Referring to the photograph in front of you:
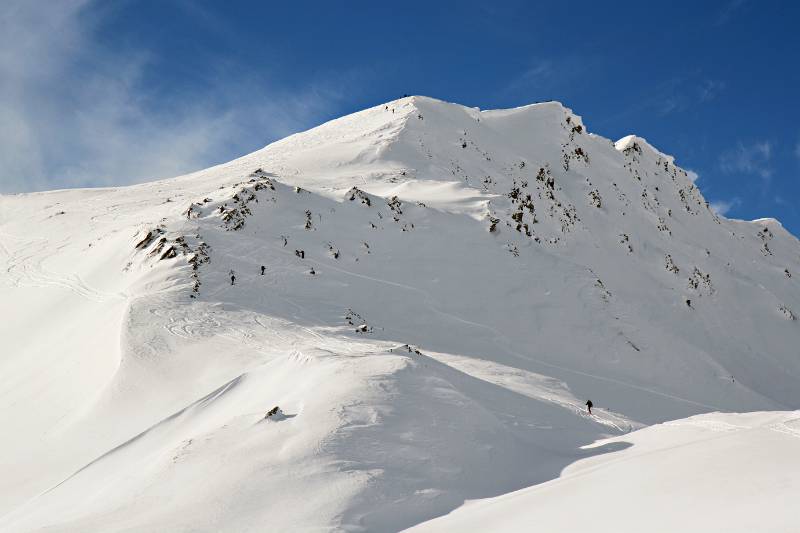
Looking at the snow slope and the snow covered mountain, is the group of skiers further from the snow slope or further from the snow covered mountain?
the snow slope

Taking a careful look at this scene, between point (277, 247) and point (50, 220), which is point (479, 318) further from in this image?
point (50, 220)

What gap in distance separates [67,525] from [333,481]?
132 inches

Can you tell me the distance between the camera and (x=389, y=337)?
640 inches

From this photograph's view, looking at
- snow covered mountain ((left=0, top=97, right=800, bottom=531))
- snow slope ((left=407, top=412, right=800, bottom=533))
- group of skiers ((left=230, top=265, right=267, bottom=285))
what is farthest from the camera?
group of skiers ((left=230, top=265, right=267, bottom=285))

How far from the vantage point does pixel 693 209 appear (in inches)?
1500

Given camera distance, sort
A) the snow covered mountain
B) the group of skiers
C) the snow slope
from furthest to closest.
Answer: the group of skiers < the snow covered mountain < the snow slope

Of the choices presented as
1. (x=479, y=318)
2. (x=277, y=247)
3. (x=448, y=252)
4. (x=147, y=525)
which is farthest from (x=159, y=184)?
(x=147, y=525)

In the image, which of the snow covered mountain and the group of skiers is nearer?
the snow covered mountain

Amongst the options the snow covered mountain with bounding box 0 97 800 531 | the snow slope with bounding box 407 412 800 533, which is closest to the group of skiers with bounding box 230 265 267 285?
the snow covered mountain with bounding box 0 97 800 531

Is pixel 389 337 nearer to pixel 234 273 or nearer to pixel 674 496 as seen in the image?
pixel 234 273

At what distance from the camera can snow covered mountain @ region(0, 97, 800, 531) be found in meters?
7.68

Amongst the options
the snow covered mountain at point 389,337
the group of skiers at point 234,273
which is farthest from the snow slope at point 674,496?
the group of skiers at point 234,273

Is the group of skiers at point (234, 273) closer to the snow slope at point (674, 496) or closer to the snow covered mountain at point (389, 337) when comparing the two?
the snow covered mountain at point (389, 337)

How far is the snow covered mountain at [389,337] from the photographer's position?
768cm
